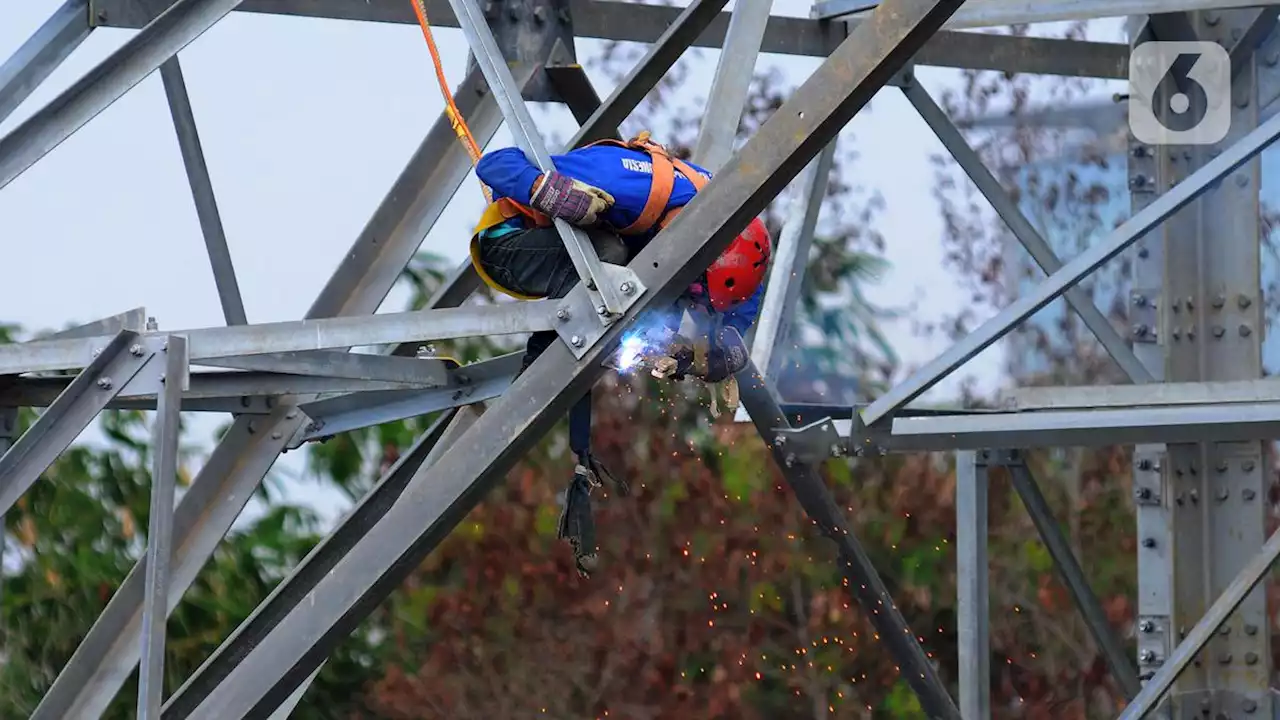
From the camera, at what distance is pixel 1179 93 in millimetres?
8109

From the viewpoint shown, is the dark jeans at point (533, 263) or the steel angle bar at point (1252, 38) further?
the steel angle bar at point (1252, 38)

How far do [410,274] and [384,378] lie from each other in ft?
20.8

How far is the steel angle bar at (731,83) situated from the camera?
16.9ft

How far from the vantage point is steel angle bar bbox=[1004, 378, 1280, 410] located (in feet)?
22.0

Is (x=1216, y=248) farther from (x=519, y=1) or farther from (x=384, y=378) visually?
(x=384, y=378)

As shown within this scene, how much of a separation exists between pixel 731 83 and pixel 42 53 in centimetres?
255

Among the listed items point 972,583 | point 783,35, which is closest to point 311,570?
point 972,583

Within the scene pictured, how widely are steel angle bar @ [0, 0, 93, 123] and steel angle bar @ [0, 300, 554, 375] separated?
4.49 ft

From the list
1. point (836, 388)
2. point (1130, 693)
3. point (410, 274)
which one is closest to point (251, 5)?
point (1130, 693)

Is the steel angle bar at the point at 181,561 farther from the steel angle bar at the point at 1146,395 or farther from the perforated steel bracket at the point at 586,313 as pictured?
the steel angle bar at the point at 1146,395

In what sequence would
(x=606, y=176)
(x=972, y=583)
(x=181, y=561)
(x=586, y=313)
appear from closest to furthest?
(x=586, y=313), (x=606, y=176), (x=181, y=561), (x=972, y=583)

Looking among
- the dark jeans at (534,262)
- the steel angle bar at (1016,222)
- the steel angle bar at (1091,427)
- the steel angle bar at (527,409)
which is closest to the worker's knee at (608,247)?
the dark jeans at (534,262)

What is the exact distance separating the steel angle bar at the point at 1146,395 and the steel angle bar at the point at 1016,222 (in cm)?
63

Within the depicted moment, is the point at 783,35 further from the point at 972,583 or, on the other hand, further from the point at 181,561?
the point at 181,561
